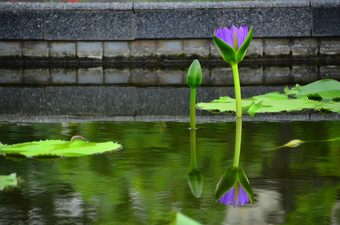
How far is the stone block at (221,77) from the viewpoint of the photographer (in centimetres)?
522

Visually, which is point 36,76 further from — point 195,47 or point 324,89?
point 324,89

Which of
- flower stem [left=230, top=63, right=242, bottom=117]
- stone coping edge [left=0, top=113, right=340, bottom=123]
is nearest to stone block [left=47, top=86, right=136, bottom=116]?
stone coping edge [left=0, top=113, right=340, bottom=123]

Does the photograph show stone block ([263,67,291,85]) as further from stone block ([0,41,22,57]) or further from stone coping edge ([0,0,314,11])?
stone block ([0,41,22,57])

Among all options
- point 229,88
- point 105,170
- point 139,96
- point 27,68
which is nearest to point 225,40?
point 105,170

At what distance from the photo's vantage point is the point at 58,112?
3.58 meters

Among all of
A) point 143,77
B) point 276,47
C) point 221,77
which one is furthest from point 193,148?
point 276,47

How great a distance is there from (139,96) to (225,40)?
1909 millimetres

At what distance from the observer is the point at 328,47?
7352mm

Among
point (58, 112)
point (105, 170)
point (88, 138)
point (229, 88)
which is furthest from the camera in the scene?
point (229, 88)

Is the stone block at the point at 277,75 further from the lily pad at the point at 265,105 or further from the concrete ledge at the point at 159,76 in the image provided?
the lily pad at the point at 265,105

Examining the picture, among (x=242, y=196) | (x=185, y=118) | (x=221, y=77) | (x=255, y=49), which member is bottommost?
(x=242, y=196)

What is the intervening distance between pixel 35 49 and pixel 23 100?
3254 millimetres

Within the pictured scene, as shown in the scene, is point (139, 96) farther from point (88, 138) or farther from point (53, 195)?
point (53, 195)

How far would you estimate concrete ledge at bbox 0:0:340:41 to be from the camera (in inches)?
284
